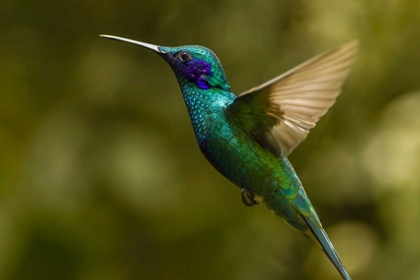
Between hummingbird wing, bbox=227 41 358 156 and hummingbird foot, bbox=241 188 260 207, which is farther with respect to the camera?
hummingbird foot, bbox=241 188 260 207

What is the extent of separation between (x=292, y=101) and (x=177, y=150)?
1.50 m

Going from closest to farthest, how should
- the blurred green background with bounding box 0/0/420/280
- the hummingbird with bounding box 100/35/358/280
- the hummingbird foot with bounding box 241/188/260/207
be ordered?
the hummingbird with bounding box 100/35/358/280
the hummingbird foot with bounding box 241/188/260/207
the blurred green background with bounding box 0/0/420/280

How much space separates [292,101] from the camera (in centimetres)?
106

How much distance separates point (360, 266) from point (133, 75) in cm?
109

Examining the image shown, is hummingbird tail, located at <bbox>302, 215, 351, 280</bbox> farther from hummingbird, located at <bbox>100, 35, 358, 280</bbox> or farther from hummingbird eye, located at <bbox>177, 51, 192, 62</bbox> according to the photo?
hummingbird eye, located at <bbox>177, 51, 192, 62</bbox>


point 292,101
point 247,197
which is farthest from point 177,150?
point 292,101

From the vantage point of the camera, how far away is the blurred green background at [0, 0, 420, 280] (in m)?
2.28

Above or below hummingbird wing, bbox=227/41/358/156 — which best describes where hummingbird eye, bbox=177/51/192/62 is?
above

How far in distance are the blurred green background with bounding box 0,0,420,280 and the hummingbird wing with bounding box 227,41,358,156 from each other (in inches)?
42.2

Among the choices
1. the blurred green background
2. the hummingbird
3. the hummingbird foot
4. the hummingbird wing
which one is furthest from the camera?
the blurred green background

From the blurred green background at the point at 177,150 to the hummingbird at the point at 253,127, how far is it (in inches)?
36.7

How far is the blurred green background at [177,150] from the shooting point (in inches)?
89.9

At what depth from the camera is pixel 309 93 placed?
1.00 metres

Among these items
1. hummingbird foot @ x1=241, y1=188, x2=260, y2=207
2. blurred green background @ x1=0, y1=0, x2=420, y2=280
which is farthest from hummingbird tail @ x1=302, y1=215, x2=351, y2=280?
blurred green background @ x1=0, y1=0, x2=420, y2=280
